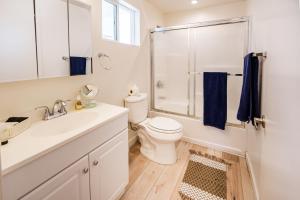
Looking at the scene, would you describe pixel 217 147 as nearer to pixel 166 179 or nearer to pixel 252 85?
pixel 166 179

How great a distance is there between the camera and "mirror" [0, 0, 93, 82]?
1.10 metres

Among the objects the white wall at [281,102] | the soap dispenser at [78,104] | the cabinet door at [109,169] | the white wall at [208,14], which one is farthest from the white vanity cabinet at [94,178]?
the white wall at [208,14]

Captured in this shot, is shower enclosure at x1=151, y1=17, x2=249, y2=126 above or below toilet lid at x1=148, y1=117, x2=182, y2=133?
above

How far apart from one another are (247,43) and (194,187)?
6.21 ft

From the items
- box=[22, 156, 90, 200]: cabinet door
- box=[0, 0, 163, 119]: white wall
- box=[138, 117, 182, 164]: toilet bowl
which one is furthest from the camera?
box=[138, 117, 182, 164]: toilet bowl

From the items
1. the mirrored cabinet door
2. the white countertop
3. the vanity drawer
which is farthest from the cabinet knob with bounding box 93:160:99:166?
the mirrored cabinet door

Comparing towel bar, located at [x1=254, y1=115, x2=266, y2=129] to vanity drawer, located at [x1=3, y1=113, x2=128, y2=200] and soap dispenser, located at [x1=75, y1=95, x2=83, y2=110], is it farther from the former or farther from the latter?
soap dispenser, located at [x1=75, y1=95, x2=83, y2=110]

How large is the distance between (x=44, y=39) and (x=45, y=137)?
2.55 ft

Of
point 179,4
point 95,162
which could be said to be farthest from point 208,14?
point 95,162

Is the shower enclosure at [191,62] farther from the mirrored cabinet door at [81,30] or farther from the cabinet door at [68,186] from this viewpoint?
the cabinet door at [68,186]

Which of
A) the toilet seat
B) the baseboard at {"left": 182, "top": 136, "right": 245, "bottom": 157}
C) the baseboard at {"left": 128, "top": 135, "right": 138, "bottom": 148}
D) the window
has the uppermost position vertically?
the window

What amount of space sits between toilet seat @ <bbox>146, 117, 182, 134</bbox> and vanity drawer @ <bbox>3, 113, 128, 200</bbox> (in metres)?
0.87

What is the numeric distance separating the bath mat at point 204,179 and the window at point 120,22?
5.98ft

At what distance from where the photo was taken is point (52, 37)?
1.36 m
